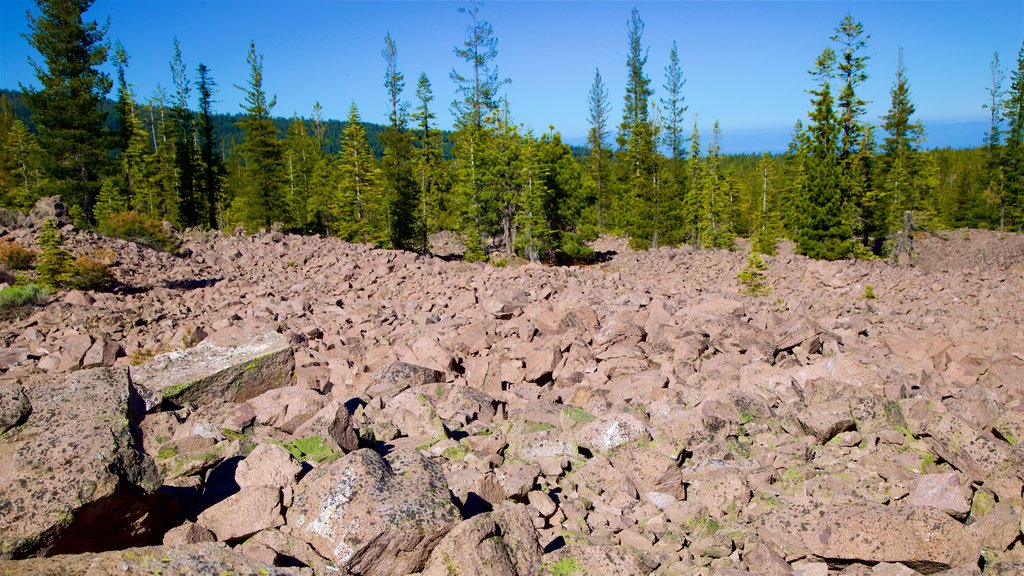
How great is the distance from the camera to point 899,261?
3281 cm

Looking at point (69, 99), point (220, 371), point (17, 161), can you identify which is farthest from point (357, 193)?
point (17, 161)

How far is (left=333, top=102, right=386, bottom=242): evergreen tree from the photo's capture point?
3116 cm

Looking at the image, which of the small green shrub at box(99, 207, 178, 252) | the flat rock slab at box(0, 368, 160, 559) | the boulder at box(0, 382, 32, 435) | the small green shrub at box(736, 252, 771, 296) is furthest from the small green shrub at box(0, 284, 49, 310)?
the small green shrub at box(736, 252, 771, 296)

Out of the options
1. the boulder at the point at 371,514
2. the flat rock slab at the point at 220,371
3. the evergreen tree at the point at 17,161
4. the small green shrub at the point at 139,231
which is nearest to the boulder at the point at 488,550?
the boulder at the point at 371,514

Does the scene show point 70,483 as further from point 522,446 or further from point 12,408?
point 522,446

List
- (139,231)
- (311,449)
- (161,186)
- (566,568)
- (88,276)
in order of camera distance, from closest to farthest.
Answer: (566,568), (311,449), (88,276), (139,231), (161,186)

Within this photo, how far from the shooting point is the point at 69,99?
28.3m

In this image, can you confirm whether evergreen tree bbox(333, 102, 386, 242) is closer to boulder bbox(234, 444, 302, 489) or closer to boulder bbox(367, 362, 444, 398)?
boulder bbox(367, 362, 444, 398)

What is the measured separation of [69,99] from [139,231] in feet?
31.3

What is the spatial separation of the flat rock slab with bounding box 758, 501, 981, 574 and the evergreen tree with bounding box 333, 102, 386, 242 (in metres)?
28.2

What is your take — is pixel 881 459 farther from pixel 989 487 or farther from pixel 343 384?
pixel 343 384

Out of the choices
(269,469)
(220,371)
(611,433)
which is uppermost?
(220,371)

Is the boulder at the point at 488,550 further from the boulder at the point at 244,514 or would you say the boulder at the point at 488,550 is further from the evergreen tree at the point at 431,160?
the evergreen tree at the point at 431,160

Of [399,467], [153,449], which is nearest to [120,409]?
[153,449]
